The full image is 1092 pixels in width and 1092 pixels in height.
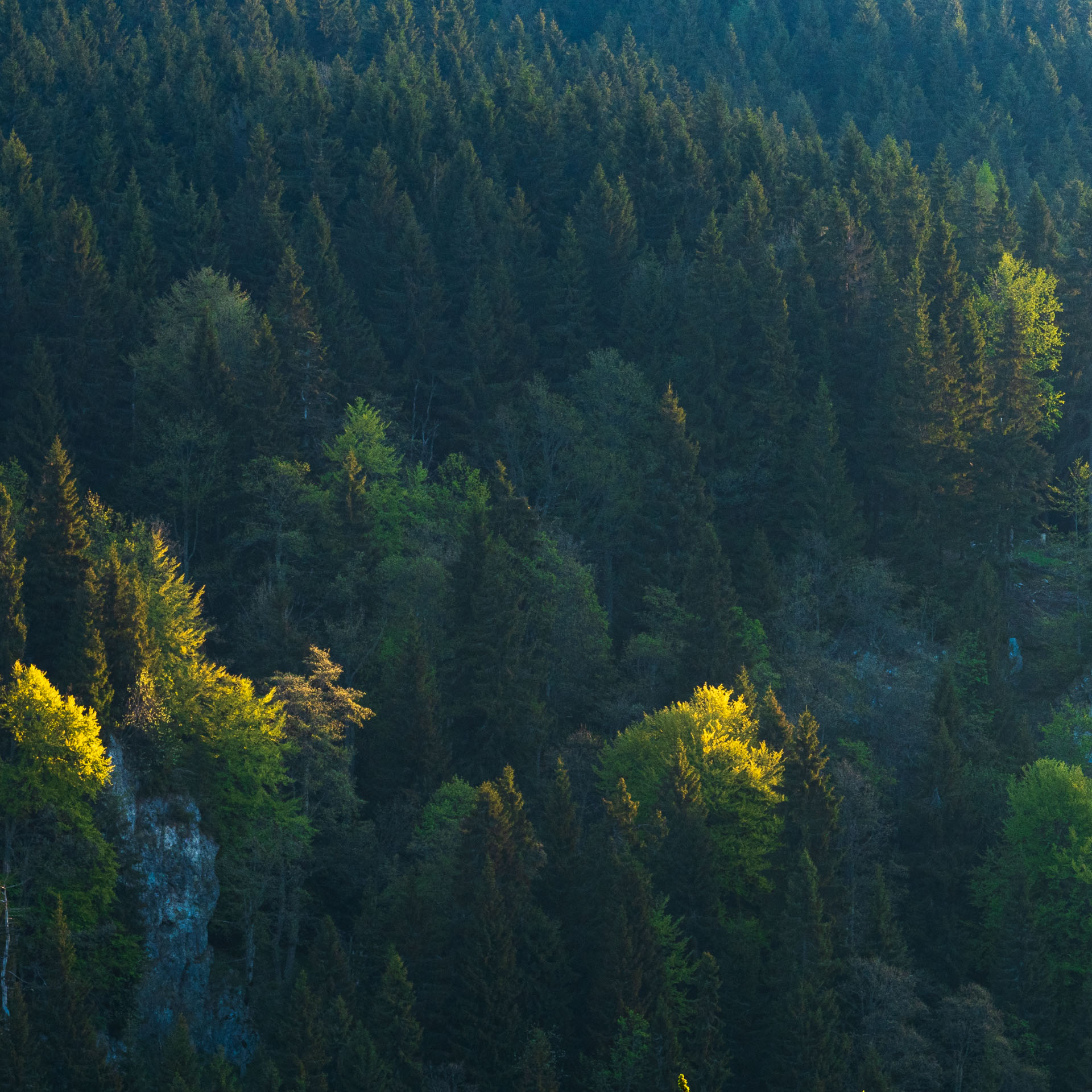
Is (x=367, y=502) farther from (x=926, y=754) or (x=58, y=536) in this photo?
(x=926, y=754)

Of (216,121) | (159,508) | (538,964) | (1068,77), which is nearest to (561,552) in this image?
(159,508)

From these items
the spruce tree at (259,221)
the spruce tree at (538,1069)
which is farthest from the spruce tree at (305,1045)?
the spruce tree at (259,221)

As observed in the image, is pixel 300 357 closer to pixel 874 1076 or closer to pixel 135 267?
pixel 135 267

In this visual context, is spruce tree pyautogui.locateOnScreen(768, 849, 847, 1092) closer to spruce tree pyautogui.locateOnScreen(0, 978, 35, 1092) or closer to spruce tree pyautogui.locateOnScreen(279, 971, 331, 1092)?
spruce tree pyautogui.locateOnScreen(279, 971, 331, 1092)

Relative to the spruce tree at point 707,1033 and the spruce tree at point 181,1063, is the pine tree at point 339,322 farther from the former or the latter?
the spruce tree at point 181,1063

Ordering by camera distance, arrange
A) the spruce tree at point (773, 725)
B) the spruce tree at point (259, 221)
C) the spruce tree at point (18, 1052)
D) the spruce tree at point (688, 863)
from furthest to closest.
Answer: the spruce tree at point (259, 221)
the spruce tree at point (773, 725)
the spruce tree at point (688, 863)
the spruce tree at point (18, 1052)

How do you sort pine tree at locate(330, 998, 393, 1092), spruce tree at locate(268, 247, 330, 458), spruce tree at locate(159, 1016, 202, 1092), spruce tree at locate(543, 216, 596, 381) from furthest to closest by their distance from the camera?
1. spruce tree at locate(543, 216, 596, 381)
2. spruce tree at locate(268, 247, 330, 458)
3. pine tree at locate(330, 998, 393, 1092)
4. spruce tree at locate(159, 1016, 202, 1092)

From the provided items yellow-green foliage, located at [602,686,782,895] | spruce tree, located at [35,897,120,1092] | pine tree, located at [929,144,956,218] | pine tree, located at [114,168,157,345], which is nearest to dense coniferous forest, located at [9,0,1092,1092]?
spruce tree, located at [35,897,120,1092]
